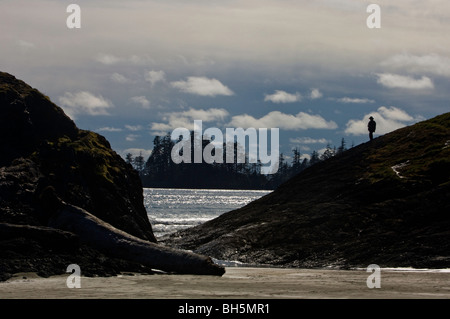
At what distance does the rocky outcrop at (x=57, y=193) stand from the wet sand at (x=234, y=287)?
136 cm

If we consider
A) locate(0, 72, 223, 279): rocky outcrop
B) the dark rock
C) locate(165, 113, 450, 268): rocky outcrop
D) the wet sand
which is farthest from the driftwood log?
locate(165, 113, 450, 268): rocky outcrop

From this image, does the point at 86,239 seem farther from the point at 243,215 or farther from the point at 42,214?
the point at 243,215

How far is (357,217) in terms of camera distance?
1478 inches

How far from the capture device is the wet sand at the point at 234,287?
63.2ft

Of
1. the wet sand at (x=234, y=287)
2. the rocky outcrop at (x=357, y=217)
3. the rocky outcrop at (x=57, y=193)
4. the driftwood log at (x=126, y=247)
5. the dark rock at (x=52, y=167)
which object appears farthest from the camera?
the rocky outcrop at (x=357, y=217)

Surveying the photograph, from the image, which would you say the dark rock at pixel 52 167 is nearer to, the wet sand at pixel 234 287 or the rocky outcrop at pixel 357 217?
the rocky outcrop at pixel 357 217

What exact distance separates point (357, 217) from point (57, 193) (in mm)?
15767

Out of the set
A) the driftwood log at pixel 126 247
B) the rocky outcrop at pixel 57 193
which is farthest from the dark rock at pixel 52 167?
the driftwood log at pixel 126 247

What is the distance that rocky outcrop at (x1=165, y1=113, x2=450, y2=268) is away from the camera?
33.0 m

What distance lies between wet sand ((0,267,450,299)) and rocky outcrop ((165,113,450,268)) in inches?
244

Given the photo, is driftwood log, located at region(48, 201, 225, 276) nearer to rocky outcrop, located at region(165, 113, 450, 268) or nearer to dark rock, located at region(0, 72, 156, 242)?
dark rock, located at region(0, 72, 156, 242)

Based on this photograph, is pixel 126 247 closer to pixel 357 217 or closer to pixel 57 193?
pixel 57 193
